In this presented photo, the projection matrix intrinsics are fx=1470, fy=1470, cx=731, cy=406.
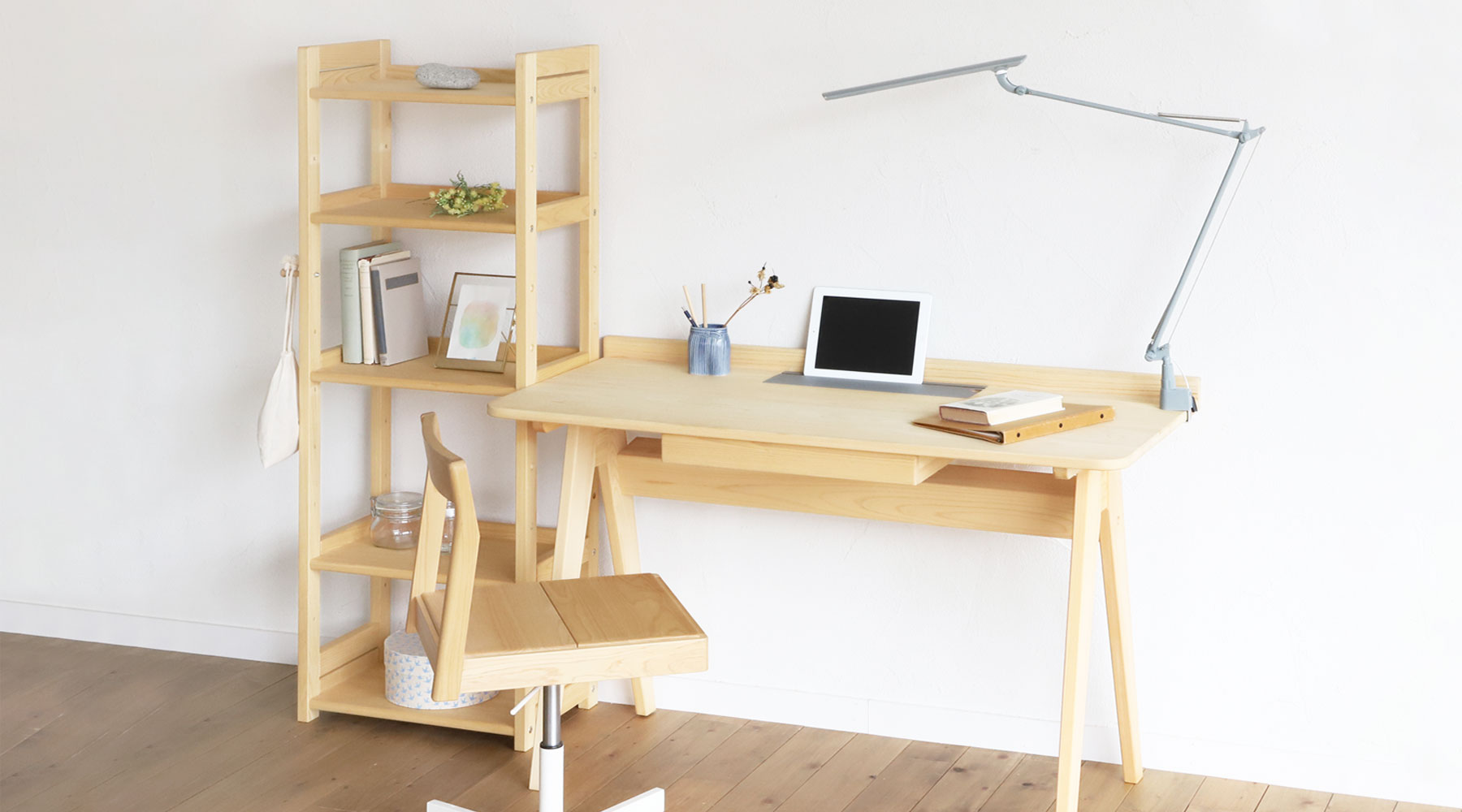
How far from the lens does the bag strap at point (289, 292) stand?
3154 mm

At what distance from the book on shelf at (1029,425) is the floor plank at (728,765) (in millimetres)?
851

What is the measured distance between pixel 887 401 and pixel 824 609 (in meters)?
0.59

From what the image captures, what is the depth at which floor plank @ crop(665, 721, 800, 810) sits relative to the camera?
285 cm

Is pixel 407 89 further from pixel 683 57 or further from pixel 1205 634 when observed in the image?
pixel 1205 634

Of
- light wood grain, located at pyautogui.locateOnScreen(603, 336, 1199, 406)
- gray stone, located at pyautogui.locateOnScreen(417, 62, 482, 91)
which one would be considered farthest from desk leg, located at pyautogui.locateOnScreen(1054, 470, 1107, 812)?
gray stone, located at pyautogui.locateOnScreen(417, 62, 482, 91)

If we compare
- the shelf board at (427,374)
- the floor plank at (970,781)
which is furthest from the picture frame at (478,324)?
the floor plank at (970,781)

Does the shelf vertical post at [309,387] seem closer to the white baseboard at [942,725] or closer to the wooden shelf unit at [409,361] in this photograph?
the wooden shelf unit at [409,361]

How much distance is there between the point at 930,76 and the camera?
274 centimetres

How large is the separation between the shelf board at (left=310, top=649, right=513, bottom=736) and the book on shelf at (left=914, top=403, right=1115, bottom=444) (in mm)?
1152

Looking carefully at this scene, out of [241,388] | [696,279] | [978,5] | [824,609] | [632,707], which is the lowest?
[632,707]

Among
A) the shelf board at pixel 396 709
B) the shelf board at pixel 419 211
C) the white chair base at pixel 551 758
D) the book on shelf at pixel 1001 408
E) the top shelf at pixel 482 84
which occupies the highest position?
the top shelf at pixel 482 84

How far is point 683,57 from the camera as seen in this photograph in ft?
10.1

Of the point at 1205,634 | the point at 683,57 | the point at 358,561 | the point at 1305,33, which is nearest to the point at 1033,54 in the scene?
the point at 1305,33

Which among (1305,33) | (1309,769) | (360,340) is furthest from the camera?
(360,340)
